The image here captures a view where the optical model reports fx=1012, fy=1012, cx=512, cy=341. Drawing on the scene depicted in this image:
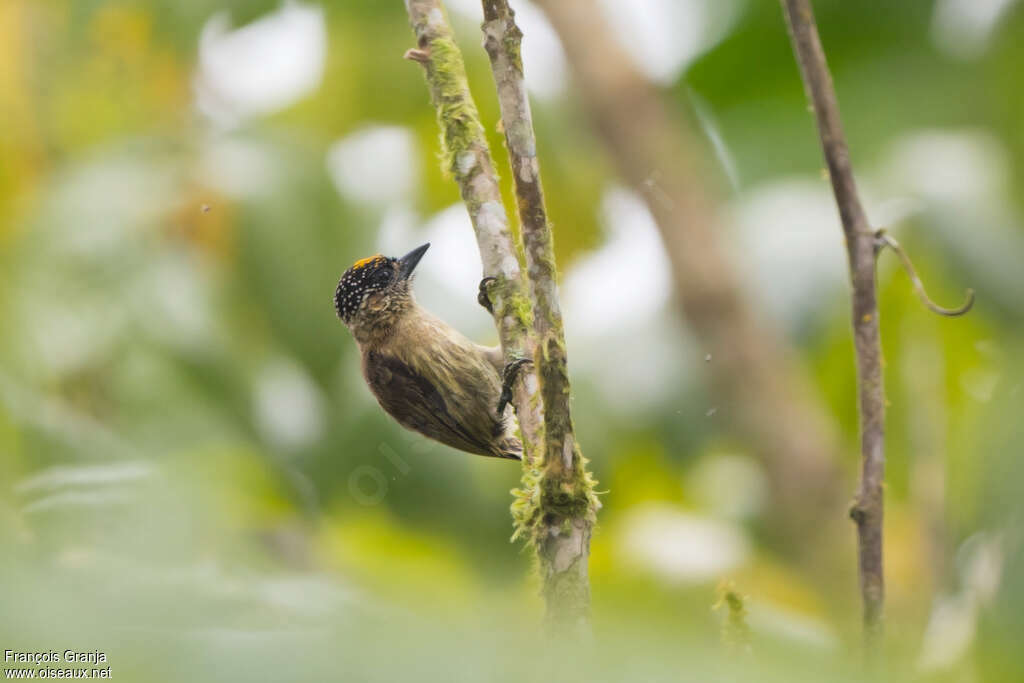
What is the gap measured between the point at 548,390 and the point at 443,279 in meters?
2.09

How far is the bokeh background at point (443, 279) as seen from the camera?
3250mm

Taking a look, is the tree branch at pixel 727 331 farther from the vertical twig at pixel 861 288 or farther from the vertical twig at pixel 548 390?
the vertical twig at pixel 548 390

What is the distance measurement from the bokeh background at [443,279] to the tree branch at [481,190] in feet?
1.32

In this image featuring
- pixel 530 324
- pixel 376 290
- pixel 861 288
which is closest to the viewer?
pixel 530 324

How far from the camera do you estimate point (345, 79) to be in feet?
17.3

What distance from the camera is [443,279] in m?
4.12

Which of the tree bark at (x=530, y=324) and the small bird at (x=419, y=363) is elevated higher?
the small bird at (x=419, y=363)

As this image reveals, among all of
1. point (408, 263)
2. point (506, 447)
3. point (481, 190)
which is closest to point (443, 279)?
point (408, 263)

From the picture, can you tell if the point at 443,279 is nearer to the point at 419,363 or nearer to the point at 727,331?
the point at 419,363

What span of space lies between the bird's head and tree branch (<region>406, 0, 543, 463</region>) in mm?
1403

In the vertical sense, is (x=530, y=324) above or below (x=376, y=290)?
below

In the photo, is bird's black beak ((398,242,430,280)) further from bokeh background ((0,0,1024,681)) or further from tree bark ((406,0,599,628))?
tree bark ((406,0,599,628))

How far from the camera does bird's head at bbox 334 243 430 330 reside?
4.07 metres

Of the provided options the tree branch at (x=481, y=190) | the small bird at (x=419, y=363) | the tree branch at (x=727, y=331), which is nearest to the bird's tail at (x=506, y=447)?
the small bird at (x=419, y=363)
